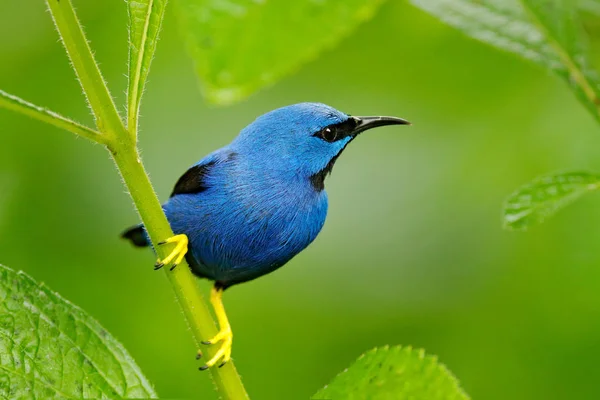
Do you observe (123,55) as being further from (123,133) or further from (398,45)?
(123,133)

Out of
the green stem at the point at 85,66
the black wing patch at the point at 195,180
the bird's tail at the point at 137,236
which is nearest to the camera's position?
the green stem at the point at 85,66

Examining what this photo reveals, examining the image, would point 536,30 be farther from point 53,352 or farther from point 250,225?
point 53,352

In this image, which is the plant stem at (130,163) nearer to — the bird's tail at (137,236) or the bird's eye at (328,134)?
the bird's eye at (328,134)

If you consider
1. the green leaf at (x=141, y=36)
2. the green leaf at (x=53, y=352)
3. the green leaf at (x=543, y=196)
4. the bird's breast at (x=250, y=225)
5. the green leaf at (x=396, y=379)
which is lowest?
the green leaf at (x=396, y=379)

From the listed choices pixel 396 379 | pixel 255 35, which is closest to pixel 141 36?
pixel 255 35

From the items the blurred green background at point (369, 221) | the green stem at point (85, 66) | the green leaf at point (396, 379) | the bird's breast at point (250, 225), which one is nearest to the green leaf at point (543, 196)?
the green leaf at point (396, 379)

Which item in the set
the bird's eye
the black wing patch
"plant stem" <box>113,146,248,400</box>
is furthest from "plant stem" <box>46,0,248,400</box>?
the bird's eye
